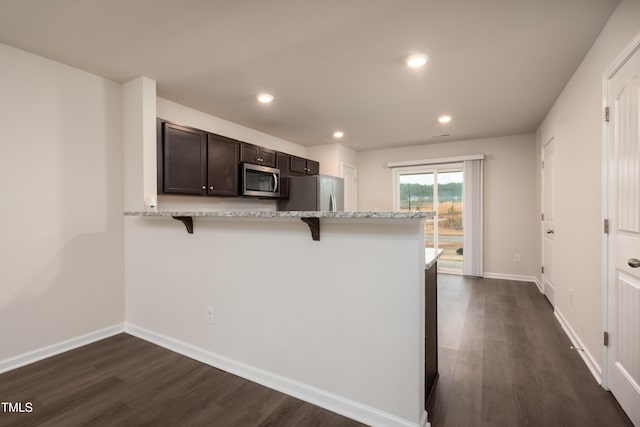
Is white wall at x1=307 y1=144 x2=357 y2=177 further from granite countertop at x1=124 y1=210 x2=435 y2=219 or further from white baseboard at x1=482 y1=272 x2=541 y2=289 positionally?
granite countertop at x1=124 y1=210 x2=435 y2=219

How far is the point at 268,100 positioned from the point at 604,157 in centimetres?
283

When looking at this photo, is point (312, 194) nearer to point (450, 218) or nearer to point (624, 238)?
point (450, 218)

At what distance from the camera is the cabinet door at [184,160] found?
116 inches

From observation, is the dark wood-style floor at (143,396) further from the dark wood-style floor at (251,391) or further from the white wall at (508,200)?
the white wall at (508,200)

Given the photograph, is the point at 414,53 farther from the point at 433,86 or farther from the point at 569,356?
the point at 569,356

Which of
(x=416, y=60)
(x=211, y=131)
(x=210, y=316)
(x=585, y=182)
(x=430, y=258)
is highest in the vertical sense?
(x=416, y=60)

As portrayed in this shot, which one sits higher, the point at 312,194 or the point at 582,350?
the point at 312,194

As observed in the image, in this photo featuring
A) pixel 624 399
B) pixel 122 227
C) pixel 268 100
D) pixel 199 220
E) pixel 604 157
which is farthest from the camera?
pixel 268 100

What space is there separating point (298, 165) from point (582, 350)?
152 inches

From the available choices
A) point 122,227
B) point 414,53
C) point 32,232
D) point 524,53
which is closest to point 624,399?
point 524,53

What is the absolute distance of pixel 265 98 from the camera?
3254 millimetres

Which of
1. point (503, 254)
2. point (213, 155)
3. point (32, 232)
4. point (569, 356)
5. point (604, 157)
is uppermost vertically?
point (213, 155)

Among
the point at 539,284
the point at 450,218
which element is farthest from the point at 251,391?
the point at 450,218

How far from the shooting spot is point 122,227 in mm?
2881
